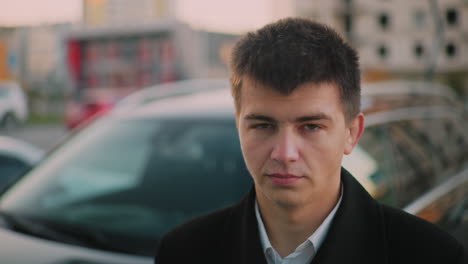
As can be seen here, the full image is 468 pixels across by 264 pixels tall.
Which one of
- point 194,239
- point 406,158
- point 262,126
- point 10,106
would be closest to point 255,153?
point 262,126

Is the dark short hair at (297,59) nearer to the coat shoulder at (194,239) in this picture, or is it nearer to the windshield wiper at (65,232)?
the coat shoulder at (194,239)

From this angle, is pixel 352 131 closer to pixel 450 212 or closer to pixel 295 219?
pixel 295 219

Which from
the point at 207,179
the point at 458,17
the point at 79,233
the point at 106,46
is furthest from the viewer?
the point at 458,17

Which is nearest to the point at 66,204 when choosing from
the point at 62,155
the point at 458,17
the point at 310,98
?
the point at 62,155

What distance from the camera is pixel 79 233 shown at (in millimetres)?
2465

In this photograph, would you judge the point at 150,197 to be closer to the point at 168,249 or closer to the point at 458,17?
the point at 168,249

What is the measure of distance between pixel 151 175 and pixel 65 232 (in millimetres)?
587

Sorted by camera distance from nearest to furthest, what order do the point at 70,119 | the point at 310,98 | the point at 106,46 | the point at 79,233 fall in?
the point at 310,98
the point at 79,233
the point at 70,119
the point at 106,46

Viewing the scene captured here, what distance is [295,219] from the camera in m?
1.25

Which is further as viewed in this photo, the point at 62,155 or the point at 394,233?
the point at 62,155

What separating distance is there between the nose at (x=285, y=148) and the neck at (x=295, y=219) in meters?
0.12

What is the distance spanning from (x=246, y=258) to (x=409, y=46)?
59935 millimetres

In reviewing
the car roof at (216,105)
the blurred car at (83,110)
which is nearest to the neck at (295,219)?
the car roof at (216,105)

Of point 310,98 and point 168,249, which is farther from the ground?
point 310,98
